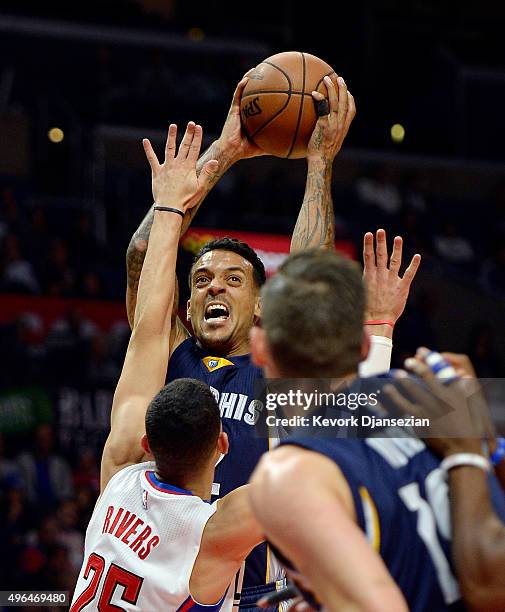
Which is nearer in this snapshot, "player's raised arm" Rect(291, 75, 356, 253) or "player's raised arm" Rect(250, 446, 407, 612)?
"player's raised arm" Rect(250, 446, 407, 612)

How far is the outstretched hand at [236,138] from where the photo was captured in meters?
4.42

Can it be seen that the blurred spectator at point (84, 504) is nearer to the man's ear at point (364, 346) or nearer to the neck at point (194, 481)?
the neck at point (194, 481)

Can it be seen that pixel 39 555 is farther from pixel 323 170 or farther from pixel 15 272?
pixel 323 170

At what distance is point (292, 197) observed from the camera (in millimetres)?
14406

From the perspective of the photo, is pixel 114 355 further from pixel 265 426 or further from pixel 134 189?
pixel 265 426

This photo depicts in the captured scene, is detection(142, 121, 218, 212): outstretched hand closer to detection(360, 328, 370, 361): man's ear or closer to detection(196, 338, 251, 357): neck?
detection(196, 338, 251, 357): neck

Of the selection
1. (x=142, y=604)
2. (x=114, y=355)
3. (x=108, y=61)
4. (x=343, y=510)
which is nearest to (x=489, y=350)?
(x=114, y=355)

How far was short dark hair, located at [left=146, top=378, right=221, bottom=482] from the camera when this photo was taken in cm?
302

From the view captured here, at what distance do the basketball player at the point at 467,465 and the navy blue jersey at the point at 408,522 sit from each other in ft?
0.14

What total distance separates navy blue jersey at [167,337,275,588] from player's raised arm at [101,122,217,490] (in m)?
0.43

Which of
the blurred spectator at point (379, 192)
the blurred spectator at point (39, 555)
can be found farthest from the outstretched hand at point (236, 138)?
the blurred spectator at point (379, 192)

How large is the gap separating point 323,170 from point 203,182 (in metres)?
0.58

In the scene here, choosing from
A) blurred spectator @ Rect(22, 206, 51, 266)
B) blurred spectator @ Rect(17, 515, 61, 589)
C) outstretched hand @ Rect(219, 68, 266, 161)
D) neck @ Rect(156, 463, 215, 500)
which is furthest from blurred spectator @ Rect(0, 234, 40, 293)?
neck @ Rect(156, 463, 215, 500)

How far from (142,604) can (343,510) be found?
→ 1396 millimetres
